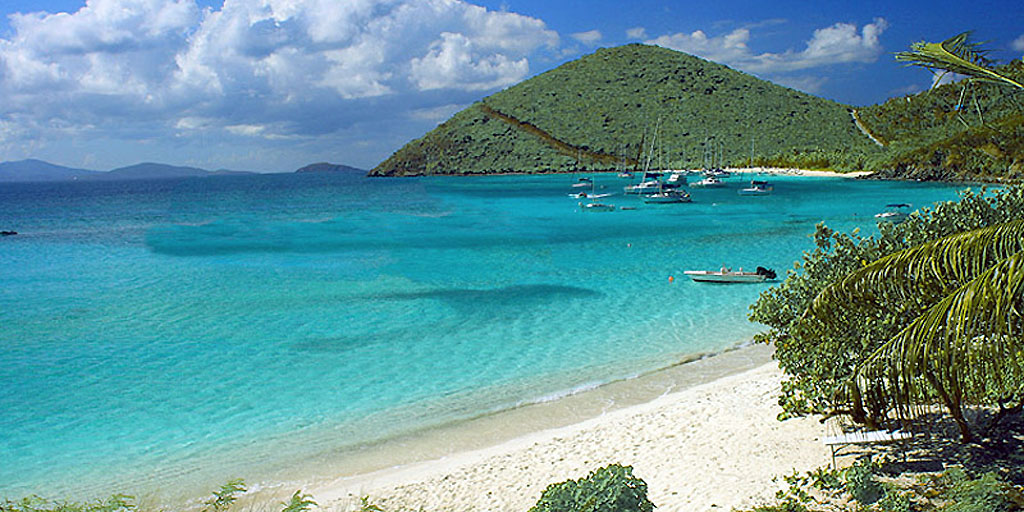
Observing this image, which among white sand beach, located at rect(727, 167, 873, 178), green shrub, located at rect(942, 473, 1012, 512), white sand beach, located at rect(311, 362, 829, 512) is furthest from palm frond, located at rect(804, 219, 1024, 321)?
white sand beach, located at rect(727, 167, 873, 178)

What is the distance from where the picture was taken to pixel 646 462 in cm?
922

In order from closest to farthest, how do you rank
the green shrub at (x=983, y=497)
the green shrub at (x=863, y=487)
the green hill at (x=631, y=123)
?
the green shrub at (x=983, y=497) < the green shrub at (x=863, y=487) < the green hill at (x=631, y=123)

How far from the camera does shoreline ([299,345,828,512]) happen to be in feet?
27.0

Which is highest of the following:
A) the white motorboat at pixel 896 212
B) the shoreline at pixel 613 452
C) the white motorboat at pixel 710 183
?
the white motorboat at pixel 710 183

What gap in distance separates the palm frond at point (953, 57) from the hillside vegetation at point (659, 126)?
3466 inches

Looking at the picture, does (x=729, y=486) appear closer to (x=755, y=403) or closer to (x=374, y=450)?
(x=755, y=403)

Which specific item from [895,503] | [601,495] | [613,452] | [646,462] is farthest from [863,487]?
[613,452]

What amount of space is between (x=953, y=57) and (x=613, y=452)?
6.34 metres

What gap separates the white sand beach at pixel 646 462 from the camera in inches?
319

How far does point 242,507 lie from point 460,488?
291 centimetres

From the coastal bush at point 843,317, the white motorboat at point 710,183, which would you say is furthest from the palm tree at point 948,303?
the white motorboat at point 710,183

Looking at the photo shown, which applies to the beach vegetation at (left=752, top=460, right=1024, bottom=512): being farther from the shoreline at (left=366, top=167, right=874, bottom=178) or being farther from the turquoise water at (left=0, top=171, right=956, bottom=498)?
the shoreline at (left=366, top=167, right=874, bottom=178)

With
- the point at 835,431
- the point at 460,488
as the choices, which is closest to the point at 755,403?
the point at 835,431

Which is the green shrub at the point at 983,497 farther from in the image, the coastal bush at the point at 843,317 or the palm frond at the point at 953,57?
the palm frond at the point at 953,57
